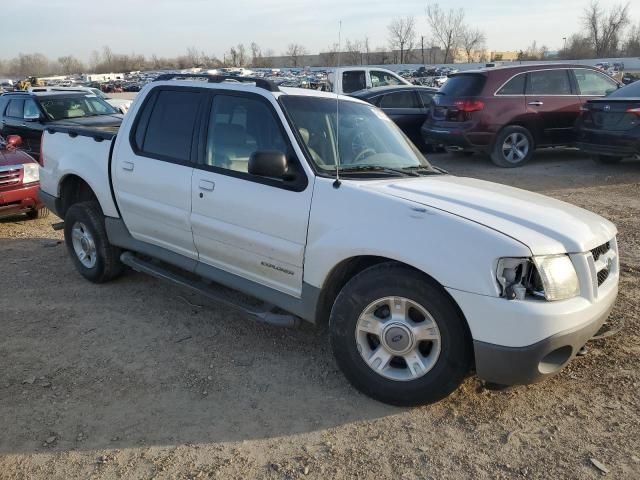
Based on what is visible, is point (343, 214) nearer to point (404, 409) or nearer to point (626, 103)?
point (404, 409)

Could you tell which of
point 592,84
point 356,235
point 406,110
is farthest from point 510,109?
point 356,235

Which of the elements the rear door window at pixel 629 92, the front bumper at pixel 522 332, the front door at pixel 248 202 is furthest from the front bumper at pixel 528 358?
the rear door window at pixel 629 92

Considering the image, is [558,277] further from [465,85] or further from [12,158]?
[465,85]

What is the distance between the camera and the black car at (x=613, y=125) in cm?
905

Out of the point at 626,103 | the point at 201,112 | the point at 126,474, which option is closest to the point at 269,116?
the point at 201,112

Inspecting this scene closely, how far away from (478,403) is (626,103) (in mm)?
7717

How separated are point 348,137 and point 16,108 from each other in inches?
450

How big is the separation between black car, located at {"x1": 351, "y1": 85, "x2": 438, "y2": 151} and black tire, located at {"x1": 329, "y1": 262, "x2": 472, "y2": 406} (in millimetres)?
9075

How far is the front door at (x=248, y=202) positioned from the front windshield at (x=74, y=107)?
31.7 ft

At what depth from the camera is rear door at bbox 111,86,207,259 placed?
4.31 meters

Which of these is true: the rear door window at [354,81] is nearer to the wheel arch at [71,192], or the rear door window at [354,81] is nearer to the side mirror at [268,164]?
the wheel arch at [71,192]

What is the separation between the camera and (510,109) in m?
10.4

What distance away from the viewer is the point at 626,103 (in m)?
9.12

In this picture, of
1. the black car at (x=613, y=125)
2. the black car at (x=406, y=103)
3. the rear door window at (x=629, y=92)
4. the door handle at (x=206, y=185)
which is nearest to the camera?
the door handle at (x=206, y=185)
